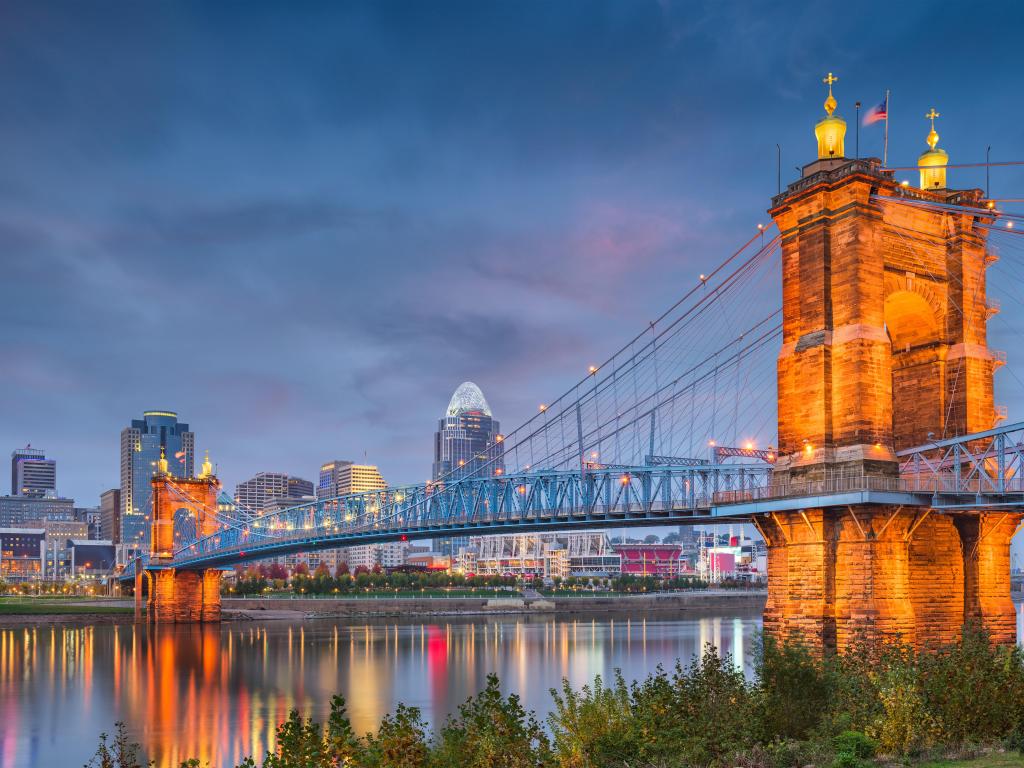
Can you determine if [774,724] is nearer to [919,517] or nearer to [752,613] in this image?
[919,517]

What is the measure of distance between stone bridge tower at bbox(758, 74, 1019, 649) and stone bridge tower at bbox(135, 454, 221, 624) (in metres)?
72.6

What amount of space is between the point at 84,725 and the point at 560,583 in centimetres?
14222

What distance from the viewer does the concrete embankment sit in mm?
108875

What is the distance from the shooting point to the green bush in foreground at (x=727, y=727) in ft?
50.9

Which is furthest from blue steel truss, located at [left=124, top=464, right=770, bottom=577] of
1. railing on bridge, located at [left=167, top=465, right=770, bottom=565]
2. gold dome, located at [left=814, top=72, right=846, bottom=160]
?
gold dome, located at [left=814, top=72, right=846, bottom=160]

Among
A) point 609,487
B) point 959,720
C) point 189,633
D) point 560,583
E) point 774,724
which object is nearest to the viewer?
point 959,720

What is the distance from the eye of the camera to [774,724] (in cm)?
2084

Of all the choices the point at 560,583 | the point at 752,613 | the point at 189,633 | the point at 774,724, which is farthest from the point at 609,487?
the point at 560,583

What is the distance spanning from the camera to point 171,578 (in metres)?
96.5

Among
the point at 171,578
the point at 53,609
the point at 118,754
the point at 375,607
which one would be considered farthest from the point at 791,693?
the point at 375,607

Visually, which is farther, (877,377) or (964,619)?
(964,619)

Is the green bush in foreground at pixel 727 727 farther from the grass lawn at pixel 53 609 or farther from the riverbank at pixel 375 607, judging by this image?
the grass lawn at pixel 53 609

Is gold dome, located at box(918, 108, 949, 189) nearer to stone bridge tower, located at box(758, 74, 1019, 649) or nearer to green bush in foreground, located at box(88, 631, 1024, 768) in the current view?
stone bridge tower, located at box(758, 74, 1019, 649)

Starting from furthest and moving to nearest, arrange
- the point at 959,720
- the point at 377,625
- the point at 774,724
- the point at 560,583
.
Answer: the point at 560,583 → the point at 377,625 → the point at 774,724 → the point at 959,720
